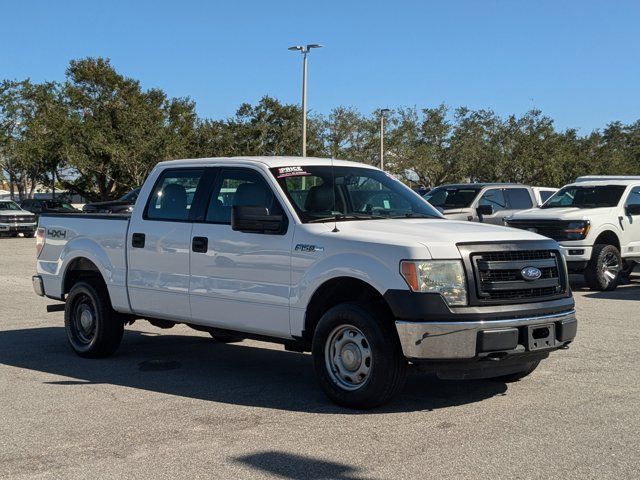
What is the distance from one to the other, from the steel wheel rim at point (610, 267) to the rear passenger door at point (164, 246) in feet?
30.6

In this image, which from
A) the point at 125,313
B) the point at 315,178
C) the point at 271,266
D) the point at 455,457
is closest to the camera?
the point at 455,457

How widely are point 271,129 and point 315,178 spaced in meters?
42.8

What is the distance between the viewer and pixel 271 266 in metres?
6.74

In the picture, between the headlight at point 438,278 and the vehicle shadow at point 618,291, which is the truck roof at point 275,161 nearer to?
the headlight at point 438,278

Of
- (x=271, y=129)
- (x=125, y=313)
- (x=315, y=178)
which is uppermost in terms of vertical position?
(x=271, y=129)

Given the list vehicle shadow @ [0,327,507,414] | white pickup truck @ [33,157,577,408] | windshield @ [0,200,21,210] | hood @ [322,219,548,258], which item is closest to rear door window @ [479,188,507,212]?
vehicle shadow @ [0,327,507,414]

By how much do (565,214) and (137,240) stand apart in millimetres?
9259

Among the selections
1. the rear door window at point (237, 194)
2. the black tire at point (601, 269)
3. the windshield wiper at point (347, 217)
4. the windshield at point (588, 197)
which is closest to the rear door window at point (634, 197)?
the windshield at point (588, 197)

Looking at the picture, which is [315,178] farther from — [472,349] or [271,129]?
[271,129]

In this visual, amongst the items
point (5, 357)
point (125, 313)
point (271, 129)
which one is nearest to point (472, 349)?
point (125, 313)

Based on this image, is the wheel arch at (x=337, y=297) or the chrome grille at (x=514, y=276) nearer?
the chrome grille at (x=514, y=276)

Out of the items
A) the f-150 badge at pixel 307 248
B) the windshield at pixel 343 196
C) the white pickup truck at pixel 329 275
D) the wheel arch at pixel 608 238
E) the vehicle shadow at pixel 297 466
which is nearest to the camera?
the vehicle shadow at pixel 297 466

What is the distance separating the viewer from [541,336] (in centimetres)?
615

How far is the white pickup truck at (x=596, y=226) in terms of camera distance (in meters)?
14.5
